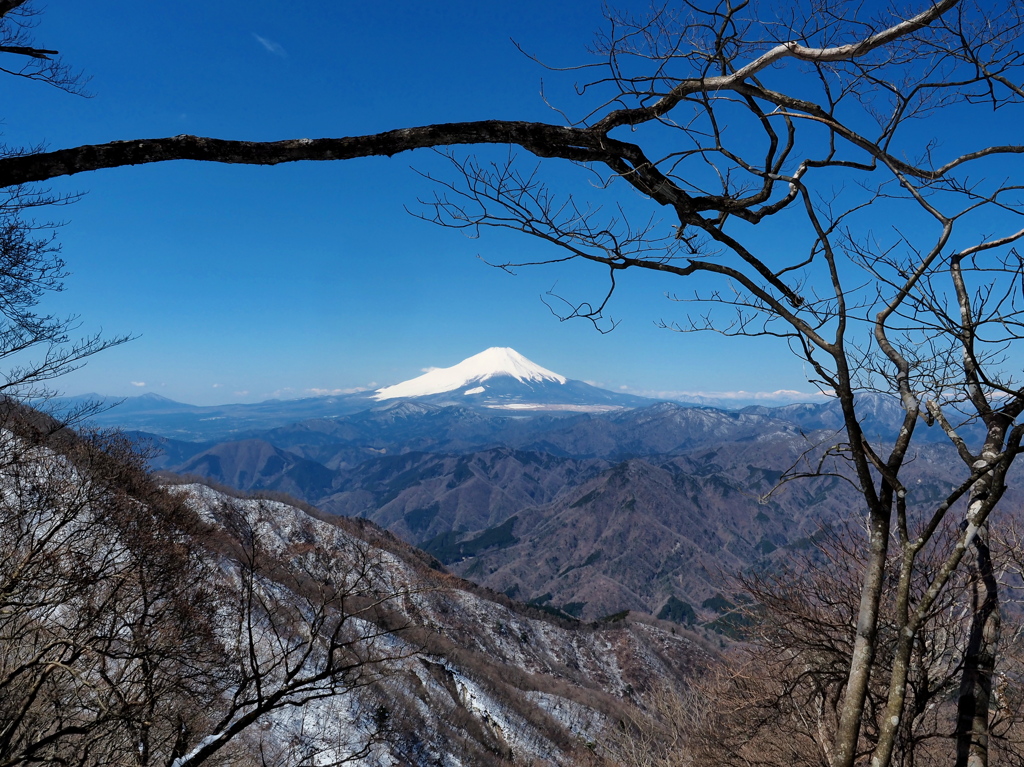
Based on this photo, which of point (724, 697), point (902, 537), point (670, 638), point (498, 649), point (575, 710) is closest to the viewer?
point (902, 537)

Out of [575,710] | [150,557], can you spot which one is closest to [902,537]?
[150,557]

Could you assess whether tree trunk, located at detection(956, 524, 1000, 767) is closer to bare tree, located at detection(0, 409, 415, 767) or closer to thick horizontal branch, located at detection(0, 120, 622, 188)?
thick horizontal branch, located at detection(0, 120, 622, 188)

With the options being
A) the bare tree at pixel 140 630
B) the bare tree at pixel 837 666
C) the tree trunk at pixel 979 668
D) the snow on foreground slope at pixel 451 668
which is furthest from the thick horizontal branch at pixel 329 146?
the snow on foreground slope at pixel 451 668

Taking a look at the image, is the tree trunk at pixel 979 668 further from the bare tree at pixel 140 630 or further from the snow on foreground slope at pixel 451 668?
the snow on foreground slope at pixel 451 668

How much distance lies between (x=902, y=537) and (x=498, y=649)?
275 ft

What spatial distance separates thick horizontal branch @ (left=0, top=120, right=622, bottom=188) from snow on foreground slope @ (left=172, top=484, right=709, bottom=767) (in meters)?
9.35

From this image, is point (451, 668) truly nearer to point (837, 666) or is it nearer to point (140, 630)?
point (140, 630)

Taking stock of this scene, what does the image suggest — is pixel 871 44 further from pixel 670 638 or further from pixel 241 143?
pixel 670 638

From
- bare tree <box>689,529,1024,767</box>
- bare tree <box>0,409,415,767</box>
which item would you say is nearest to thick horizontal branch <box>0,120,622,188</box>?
bare tree <box>689,529,1024,767</box>

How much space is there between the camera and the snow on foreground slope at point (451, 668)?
34219mm

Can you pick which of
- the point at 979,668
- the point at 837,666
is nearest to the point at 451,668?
the point at 837,666

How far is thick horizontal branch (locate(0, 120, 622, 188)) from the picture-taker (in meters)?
2.83

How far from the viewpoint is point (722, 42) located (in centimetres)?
310

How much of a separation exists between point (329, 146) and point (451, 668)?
63.2 m
